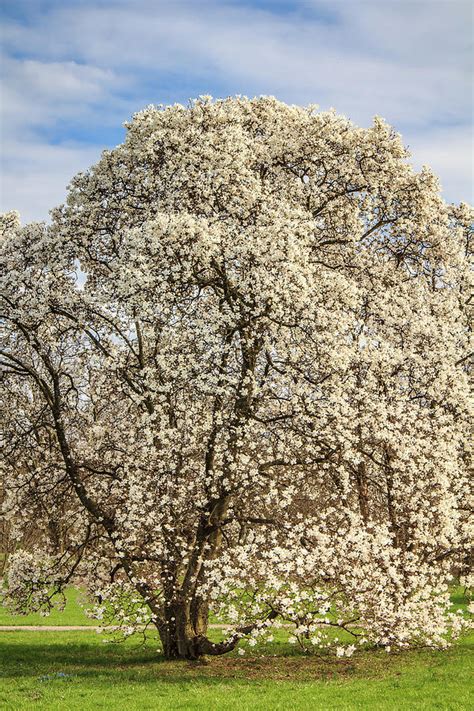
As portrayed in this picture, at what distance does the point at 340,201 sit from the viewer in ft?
71.1

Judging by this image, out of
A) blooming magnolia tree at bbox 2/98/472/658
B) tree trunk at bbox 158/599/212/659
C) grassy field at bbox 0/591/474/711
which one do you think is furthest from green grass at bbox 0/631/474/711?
blooming magnolia tree at bbox 2/98/472/658

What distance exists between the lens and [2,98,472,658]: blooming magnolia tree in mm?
16953

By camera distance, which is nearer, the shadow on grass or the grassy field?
the grassy field

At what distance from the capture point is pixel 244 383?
1756 cm

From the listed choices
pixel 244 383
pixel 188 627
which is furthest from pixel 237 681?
pixel 244 383

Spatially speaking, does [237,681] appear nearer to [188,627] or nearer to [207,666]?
[207,666]

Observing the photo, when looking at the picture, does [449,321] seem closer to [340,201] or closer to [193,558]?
[340,201]

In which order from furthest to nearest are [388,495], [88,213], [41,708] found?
[88,213] → [388,495] → [41,708]

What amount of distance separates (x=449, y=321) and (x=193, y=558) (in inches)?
407

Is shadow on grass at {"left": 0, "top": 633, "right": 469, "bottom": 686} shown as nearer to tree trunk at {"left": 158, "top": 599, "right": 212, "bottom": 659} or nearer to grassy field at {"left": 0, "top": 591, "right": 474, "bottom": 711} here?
grassy field at {"left": 0, "top": 591, "right": 474, "bottom": 711}

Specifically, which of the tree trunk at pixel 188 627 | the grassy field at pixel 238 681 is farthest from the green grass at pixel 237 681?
the tree trunk at pixel 188 627

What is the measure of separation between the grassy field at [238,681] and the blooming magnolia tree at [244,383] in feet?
3.15

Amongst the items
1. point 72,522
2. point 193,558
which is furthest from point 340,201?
point 72,522

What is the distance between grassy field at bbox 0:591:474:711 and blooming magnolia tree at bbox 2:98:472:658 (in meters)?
0.96
